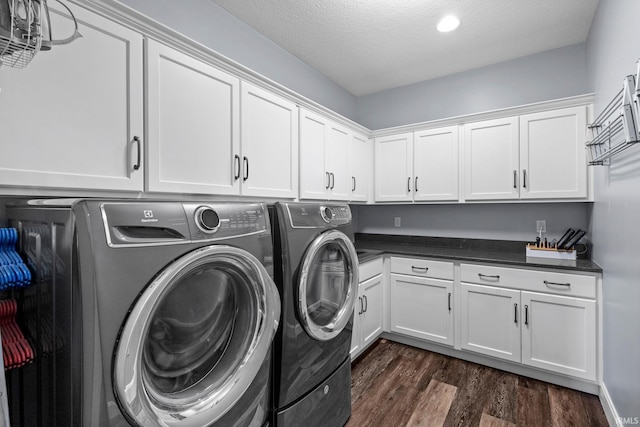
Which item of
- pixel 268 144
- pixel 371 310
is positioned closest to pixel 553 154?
pixel 371 310

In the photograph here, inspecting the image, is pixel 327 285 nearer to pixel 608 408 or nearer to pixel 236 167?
pixel 236 167

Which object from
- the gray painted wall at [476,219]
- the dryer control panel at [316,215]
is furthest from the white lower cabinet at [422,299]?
the dryer control panel at [316,215]

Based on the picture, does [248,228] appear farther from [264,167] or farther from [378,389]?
[378,389]

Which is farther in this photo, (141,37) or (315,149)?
(315,149)

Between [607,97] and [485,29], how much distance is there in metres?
0.99

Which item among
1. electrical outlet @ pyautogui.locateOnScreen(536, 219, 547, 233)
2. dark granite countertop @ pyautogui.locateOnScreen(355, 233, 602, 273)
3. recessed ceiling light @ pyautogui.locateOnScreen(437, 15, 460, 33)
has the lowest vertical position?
dark granite countertop @ pyautogui.locateOnScreen(355, 233, 602, 273)

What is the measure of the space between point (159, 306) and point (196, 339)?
0.78 feet

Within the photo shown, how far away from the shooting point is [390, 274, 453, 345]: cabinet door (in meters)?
2.71

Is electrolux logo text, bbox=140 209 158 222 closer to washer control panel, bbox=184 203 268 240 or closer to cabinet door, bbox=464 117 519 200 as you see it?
washer control panel, bbox=184 203 268 240

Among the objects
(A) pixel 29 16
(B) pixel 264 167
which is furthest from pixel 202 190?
(A) pixel 29 16

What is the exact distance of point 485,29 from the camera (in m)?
2.43

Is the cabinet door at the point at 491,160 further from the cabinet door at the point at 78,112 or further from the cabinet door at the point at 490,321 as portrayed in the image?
the cabinet door at the point at 78,112

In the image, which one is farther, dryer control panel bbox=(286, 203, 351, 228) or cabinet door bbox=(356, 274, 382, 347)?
cabinet door bbox=(356, 274, 382, 347)

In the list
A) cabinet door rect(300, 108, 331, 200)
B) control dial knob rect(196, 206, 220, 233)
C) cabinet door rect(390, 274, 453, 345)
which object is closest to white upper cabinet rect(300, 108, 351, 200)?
→ cabinet door rect(300, 108, 331, 200)
